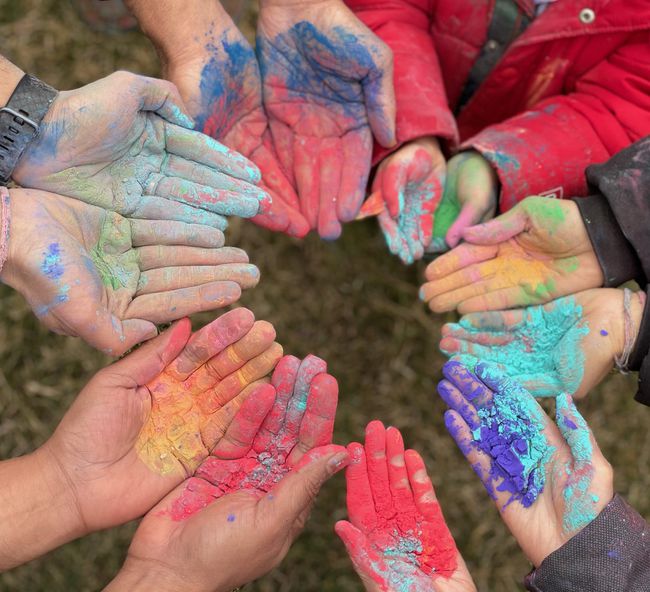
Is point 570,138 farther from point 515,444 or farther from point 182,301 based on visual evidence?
point 182,301

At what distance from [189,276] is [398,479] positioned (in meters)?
0.88

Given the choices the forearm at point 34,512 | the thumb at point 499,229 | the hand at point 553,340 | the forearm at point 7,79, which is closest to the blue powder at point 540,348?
the hand at point 553,340

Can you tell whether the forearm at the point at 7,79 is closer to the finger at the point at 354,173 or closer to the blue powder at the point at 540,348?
the finger at the point at 354,173

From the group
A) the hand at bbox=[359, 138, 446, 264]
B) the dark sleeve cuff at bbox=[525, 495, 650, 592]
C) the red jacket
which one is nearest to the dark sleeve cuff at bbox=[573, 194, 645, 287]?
the red jacket

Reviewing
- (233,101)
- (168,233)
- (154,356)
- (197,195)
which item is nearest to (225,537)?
(154,356)

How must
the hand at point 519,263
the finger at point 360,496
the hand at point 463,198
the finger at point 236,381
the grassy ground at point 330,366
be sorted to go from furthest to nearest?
the grassy ground at point 330,366
the hand at point 463,198
the hand at point 519,263
the finger at point 236,381
the finger at point 360,496

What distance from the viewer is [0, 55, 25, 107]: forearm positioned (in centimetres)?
185

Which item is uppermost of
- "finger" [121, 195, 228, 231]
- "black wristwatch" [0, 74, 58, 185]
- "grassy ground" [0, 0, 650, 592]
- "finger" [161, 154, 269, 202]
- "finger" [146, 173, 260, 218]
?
"black wristwatch" [0, 74, 58, 185]

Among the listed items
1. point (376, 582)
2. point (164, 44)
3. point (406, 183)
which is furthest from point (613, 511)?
point (164, 44)

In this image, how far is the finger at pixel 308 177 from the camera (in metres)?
2.28

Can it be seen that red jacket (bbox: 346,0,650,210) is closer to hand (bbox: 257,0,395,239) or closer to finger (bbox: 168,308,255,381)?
hand (bbox: 257,0,395,239)

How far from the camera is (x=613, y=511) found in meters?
1.75

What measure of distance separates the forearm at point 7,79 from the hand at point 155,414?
0.80m

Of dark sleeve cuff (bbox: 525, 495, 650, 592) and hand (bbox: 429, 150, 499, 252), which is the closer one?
dark sleeve cuff (bbox: 525, 495, 650, 592)
